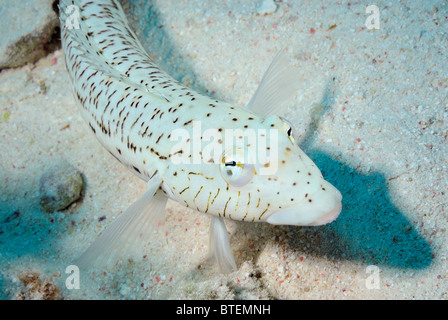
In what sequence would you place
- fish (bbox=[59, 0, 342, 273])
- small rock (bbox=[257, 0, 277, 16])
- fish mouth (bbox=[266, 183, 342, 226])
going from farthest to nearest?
small rock (bbox=[257, 0, 277, 16]) < fish (bbox=[59, 0, 342, 273]) < fish mouth (bbox=[266, 183, 342, 226])

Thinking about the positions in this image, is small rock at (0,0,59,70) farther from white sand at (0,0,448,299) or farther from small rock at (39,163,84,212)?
small rock at (39,163,84,212)

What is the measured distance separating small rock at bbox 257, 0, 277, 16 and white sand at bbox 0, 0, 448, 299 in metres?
0.08

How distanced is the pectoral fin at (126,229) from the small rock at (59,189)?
177cm

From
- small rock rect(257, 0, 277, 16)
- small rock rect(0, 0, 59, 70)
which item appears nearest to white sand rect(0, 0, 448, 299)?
small rock rect(257, 0, 277, 16)

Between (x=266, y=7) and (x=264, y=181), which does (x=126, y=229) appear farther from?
(x=266, y=7)

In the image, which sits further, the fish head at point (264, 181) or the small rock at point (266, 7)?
the small rock at point (266, 7)

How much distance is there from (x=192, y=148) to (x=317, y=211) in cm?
106

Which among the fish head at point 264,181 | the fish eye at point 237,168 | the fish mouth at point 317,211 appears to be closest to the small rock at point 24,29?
the fish head at point 264,181

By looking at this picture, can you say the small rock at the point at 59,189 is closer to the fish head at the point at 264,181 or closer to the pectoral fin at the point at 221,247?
the pectoral fin at the point at 221,247

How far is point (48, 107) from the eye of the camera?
218 inches

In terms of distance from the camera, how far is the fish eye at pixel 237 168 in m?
2.53

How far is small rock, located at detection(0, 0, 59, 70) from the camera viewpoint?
556 cm

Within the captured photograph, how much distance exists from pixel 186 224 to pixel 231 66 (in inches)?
89.0

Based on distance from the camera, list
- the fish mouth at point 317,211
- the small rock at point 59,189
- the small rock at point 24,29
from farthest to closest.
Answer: the small rock at point 24,29 < the small rock at point 59,189 < the fish mouth at point 317,211
